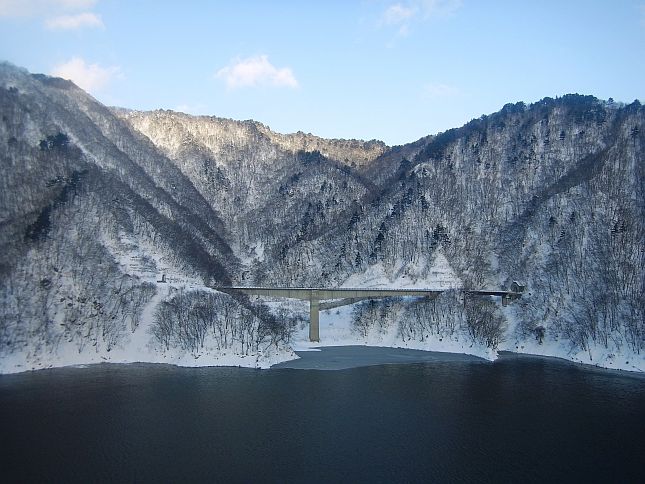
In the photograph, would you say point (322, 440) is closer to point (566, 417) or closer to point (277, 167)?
point (566, 417)

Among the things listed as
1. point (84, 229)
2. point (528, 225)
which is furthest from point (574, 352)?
point (84, 229)

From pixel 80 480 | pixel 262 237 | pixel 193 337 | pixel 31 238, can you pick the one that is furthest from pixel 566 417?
pixel 262 237

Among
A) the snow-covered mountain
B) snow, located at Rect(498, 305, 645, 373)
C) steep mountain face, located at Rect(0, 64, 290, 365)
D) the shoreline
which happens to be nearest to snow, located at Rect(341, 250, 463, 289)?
the snow-covered mountain

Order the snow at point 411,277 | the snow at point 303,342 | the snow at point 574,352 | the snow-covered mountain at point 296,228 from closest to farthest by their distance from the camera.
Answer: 1. the snow at point 574,352
2. the snow at point 303,342
3. the snow-covered mountain at point 296,228
4. the snow at point 411,277

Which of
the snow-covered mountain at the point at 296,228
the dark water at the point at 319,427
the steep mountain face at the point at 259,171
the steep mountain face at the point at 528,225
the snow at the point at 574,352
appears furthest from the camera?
the steep mountain face at the point at 259,171

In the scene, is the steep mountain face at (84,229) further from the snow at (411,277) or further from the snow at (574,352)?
the snow at (574,352)

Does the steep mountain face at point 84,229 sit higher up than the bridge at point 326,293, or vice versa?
the steep mountain face at point 84,229

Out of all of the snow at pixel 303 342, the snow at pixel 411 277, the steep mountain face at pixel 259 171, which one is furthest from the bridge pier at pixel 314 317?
the steep mountain face at pixel 259 171
